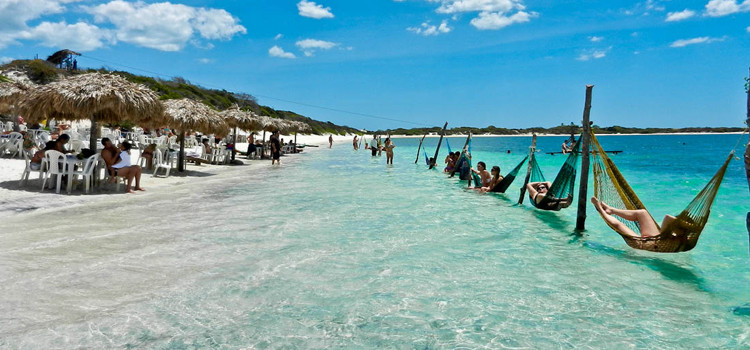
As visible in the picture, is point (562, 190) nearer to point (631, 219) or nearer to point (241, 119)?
point (631, 219)

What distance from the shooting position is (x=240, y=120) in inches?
666

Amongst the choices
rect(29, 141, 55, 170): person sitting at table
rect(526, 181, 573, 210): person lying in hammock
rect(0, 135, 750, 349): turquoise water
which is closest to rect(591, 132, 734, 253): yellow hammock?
rect(0, 135, 750, 349): turquoise water

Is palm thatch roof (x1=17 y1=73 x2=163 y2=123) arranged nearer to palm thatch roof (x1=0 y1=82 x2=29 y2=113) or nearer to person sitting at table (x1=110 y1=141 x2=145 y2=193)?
person sitting at table (x1=110 y1=141 x2=145 y2=193)

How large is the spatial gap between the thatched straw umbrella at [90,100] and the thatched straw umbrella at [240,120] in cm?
770

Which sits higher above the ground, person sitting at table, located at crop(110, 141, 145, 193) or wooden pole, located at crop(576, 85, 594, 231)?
wooden pole, located at crop(576, 85, 594, 231)

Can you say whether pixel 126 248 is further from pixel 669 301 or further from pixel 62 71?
pixel 62 71

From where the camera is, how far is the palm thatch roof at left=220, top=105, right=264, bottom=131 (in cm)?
1628

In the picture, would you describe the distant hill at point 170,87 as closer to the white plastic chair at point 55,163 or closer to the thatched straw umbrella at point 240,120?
the thatched straw umbrella at point 240,120

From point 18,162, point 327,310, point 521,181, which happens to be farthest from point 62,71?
point 327,310

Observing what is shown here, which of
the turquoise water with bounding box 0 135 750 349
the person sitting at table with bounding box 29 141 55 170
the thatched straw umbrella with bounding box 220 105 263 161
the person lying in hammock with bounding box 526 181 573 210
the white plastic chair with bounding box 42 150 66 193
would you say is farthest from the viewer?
the thatched straw umbrella with bounding box 220 105 263 161

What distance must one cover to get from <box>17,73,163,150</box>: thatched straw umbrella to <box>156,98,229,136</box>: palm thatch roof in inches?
85.2

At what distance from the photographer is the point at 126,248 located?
15.1 feet

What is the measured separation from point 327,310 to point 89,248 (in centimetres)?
262

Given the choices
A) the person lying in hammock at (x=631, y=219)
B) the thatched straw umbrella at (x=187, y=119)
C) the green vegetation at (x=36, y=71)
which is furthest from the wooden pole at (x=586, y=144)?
the green vegetation at (x=36, y=71)
